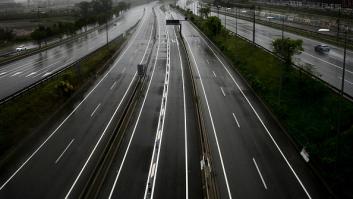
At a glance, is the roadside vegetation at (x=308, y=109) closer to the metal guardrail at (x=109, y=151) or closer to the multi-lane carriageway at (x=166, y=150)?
the multi-lane carriageway at (x=166, y=150)

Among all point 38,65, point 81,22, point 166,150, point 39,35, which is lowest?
point 166,150

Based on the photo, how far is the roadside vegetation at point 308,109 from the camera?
83.4ft

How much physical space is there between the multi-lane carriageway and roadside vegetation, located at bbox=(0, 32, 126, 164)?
144 centimetres

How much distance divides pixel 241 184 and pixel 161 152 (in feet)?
24.8

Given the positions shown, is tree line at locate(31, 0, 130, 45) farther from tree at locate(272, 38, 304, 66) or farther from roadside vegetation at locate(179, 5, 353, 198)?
tree at locate(272, 38, 304, 66)

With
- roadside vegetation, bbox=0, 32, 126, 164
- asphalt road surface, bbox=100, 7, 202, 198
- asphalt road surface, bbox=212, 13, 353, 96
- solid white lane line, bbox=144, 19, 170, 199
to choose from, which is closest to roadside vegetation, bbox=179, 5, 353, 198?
asphalt road surface, bbox=212, 13, 353, 96

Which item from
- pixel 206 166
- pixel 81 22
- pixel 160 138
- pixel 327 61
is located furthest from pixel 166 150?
pixel 81 22

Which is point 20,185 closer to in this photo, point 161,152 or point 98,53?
point 161,152

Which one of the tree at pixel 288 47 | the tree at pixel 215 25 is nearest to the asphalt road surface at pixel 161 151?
the tree at pixel 288 47

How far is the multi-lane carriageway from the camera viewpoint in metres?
23.7

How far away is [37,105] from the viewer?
38.4m

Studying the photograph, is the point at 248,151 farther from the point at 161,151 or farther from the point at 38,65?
the point at 38,65

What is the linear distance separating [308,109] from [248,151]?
11055 mm

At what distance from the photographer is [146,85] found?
47906mm
